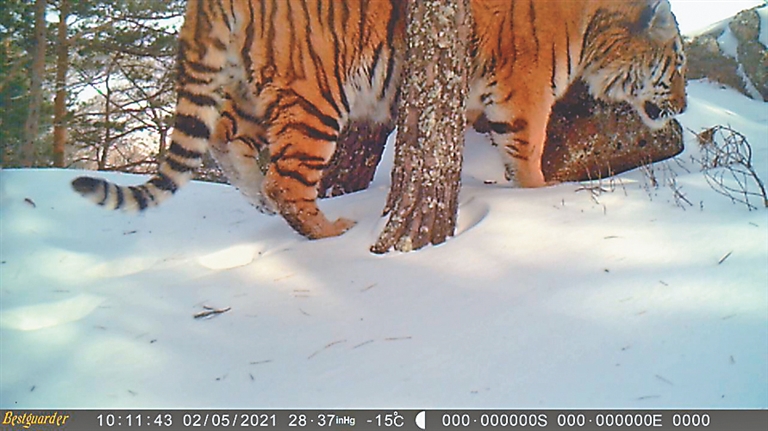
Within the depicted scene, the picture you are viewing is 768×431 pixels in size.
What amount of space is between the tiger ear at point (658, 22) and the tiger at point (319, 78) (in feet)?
0.05

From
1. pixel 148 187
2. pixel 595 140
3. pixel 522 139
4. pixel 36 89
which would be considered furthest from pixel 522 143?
pixel 36 89

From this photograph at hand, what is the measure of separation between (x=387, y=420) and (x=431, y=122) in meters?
1.53

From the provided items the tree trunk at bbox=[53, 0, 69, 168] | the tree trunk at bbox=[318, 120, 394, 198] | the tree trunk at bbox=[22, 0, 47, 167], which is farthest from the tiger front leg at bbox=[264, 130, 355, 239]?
the tree trunk at bbox=[53, 0, 69, 168]

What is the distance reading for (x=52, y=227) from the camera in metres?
3.91

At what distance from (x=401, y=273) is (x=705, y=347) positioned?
1.10 metres

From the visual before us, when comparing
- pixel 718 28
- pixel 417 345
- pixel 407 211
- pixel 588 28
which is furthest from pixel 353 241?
pixel 718 28

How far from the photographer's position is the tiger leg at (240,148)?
3.59 metres

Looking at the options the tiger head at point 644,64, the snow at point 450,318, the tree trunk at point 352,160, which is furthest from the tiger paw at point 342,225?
the tiger head at point 644,64

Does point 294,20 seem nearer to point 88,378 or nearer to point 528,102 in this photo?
point 528,102

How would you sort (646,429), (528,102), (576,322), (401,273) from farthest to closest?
(528,102), (401,273), (576,322), (646,429)

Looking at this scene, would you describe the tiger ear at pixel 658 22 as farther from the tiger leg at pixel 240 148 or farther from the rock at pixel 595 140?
the tiger leg at pixel 240 148

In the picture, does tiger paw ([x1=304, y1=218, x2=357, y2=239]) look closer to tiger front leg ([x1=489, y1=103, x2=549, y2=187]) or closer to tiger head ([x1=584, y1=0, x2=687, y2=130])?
tiger front leg ([x1=489, y1=103, x2=549, y2=187])

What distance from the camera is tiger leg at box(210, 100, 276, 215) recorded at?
3594 millimetres

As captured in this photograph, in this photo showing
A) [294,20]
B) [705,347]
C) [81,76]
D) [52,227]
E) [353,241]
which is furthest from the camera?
[81,76]
